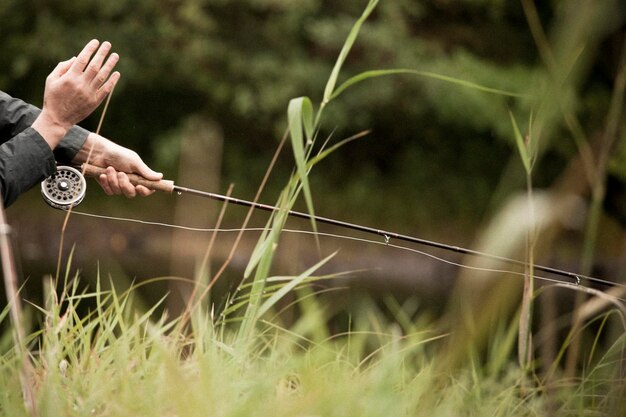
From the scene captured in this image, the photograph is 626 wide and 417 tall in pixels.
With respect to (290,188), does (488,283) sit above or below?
above

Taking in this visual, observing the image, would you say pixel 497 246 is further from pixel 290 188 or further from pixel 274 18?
pixel 274 18

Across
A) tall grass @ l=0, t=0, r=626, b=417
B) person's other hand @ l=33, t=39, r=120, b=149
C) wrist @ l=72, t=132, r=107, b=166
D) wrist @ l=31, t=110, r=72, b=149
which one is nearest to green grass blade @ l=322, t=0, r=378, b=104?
tall grass @ l=0, t=0, r=626, b=417

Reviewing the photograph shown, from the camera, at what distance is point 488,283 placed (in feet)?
3.14

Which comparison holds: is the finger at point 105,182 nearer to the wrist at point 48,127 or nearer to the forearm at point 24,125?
the forearm at point 24,125

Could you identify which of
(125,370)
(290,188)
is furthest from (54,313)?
(290,188)

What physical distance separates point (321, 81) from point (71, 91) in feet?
38.9

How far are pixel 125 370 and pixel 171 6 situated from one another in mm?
12735

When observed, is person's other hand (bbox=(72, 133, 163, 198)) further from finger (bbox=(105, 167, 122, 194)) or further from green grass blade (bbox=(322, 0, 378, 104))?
green grass blade (bbox=(322, 0, 378, 104))

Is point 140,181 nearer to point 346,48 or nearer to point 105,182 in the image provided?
point 105,182

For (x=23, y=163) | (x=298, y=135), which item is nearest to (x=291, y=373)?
(x=298, y=135)

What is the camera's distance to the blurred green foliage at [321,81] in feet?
43.9

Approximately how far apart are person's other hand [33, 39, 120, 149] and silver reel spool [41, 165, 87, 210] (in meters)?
0.14

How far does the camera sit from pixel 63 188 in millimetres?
2020

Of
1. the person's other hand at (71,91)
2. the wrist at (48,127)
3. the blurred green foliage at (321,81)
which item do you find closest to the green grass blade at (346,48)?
the person's other hand at (71,91)
